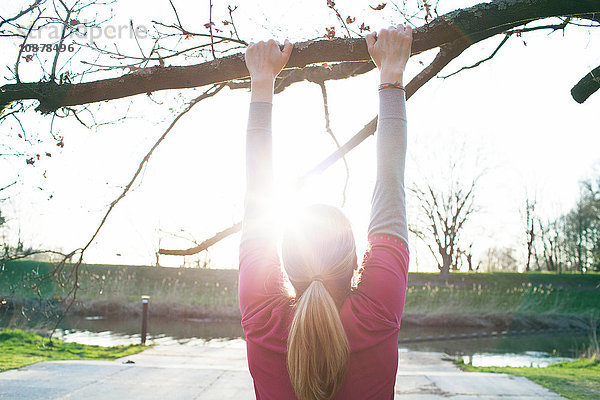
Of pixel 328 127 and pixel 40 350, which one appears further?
pixel 40 350

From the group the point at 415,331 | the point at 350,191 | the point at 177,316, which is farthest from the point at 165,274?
the point at 350,191

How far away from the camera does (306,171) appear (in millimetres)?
2898

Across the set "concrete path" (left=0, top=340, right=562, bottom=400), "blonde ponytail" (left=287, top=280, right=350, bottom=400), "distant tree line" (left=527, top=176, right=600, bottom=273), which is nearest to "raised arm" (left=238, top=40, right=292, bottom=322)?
"blonde ponytail" (left=287, top=280, right=350, bottom=400)

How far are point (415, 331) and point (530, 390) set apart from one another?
10.4 m

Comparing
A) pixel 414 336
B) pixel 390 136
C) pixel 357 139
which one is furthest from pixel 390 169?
pixel 414 336

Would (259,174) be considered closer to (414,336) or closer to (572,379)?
(572,379)

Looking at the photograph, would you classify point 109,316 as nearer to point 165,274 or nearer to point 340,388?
point 165,274

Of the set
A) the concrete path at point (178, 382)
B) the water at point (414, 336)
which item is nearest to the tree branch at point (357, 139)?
the concrete path at point (178, 382)

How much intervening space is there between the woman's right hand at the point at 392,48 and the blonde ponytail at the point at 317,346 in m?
0.64

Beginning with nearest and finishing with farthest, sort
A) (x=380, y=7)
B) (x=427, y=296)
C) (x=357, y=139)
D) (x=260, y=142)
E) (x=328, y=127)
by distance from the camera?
1. (x=260, y=142)
2. (x=357, y=139)
3. (x=380, y=7)
4. (x=328, y=127)
5. (x=427, y=296)

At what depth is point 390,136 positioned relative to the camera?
126 centimetres

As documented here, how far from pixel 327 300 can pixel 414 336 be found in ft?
48.9

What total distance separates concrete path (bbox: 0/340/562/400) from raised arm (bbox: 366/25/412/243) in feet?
15.6

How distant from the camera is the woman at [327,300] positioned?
1047 mm
